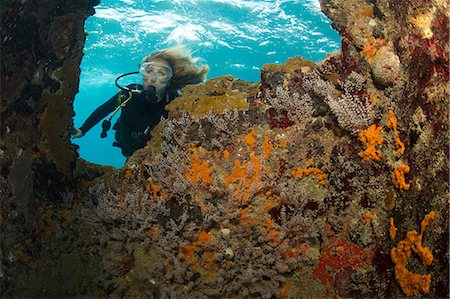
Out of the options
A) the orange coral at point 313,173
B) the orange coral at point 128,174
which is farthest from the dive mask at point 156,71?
the orange coral at point 313,173

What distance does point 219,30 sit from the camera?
89.8 feet

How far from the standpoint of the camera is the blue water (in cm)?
2375

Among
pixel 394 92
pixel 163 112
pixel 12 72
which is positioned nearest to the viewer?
pixel 394 92

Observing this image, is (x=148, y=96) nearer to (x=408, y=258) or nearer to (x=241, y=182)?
(x=241, y=182)

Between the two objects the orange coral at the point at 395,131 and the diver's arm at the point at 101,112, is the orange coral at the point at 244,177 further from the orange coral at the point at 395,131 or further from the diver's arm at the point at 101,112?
the diver's arm at the point at 101,112

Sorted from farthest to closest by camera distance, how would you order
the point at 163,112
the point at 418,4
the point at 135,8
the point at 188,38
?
the point at 188,38, the point at 135,8, the point at 163,112, the point at 418,4

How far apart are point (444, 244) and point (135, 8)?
2605cm

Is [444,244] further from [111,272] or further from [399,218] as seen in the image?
[111,272]

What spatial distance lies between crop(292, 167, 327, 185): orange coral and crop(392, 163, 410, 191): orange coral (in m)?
0.79

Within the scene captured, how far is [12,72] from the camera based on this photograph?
3.94m

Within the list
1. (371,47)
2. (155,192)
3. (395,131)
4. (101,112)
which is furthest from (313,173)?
(101,112)

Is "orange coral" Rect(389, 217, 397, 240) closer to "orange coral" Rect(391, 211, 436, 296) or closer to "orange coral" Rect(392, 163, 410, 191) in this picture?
"orange coral" Rect(391, 211, 436, 296)

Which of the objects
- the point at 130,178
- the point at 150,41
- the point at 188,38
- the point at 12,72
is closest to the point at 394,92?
the point at 130,178

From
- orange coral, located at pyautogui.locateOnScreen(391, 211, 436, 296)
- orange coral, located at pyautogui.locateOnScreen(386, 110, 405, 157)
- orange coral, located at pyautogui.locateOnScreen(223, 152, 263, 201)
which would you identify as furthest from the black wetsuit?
Result: orange coral, located at pyautogui.locateOnScreen(391, 211, 436, 296)
